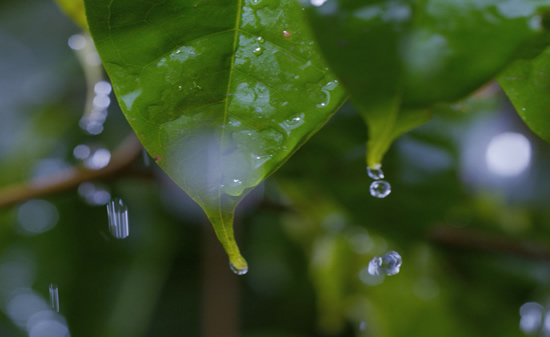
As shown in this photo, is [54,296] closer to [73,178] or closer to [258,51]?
[73,178]

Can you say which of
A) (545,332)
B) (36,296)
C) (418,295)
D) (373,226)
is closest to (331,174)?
(373,226)

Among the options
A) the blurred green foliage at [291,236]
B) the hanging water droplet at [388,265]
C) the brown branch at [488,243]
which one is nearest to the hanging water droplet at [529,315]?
the blurred green foliage at [291,236]

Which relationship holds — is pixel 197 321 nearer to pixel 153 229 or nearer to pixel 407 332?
pixel 153 229

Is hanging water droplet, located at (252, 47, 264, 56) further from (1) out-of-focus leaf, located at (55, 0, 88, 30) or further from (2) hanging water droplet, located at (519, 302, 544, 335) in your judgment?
(2) hanging water droplet, located at (519, 302, 544, 335)

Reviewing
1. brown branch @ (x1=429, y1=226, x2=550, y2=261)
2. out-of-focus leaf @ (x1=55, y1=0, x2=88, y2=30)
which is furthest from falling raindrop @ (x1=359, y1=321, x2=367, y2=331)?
out-of-focus leaf @ (x1=55, y1=0, x2=88, y2=30)

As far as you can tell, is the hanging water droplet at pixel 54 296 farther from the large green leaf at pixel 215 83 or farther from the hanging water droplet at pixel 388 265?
the large green leaf at pixel 215 83
